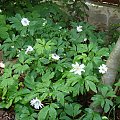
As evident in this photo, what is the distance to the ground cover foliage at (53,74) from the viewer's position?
2.22 meters

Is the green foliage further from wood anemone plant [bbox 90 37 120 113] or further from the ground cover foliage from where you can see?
wood anemone plant [bbox 90 37 120 113]

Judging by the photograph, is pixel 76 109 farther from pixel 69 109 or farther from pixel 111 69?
pixel 111 69

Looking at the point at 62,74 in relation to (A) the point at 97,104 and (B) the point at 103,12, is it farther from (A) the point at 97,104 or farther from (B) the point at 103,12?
(B) the point at 103,12

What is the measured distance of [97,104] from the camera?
2223 mm

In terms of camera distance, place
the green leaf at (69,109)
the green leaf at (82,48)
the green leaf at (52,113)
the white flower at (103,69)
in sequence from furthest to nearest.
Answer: the green leaf at (82,48) → the white flower at (103,69) → the green leaf at (69,109) → the green leaf at (52,113)

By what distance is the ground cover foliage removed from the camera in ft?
7.29

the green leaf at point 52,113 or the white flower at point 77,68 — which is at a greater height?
the white flower at point 77,68

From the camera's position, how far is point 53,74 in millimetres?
2350

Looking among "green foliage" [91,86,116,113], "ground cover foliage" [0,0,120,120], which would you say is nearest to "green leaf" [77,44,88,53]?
"ground cover foliage" [0,0,120,120]

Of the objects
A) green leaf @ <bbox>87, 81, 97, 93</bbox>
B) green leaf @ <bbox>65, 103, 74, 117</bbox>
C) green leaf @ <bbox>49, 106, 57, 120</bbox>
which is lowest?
green leaf @ <bbox>65, 103, 74, 117</bbox>

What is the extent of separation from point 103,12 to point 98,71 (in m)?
2.23

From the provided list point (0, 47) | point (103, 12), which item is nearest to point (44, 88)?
point (0, 47)

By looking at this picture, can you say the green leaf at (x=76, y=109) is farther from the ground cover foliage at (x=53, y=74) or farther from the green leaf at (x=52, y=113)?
the green leaf at (x=52, y=113)

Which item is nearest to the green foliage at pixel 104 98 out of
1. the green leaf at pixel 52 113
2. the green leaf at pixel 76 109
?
the green leaf at pixel 76 109
